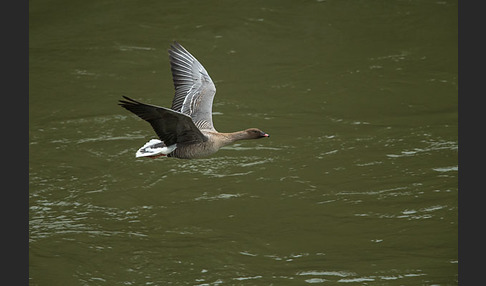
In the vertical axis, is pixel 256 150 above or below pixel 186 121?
below

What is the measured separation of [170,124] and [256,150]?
10.0ft

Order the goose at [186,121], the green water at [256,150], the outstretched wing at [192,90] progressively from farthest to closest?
the outstretched wing at [192,90] < the green water at [256,150] < the goose at [186,121]

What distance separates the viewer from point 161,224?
961cm

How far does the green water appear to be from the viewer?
352 inches

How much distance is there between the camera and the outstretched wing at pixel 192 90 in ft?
31.8

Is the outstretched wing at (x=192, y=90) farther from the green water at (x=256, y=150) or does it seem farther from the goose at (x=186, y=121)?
the green water at (x=256, y=150)

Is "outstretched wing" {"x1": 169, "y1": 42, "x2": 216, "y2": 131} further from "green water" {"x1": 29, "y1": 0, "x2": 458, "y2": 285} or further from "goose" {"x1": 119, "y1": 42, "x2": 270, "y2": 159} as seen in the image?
"green water" {"x1": 29, "y1": 0, "x2": 458, "y2": 285}

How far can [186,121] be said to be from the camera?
855 centimetres

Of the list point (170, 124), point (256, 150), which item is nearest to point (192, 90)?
point (170, 124)

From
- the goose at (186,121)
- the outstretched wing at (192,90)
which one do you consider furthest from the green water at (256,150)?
the outstretched wing at (192,90)

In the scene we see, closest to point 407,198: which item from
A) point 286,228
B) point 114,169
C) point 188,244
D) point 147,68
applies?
point 286,228

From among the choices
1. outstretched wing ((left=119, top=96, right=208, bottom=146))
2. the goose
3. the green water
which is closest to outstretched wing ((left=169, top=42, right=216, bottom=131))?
the goose

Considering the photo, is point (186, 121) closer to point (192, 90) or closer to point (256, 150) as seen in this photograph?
point (192, 90)

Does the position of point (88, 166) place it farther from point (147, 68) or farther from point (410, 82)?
point (410, 82)
